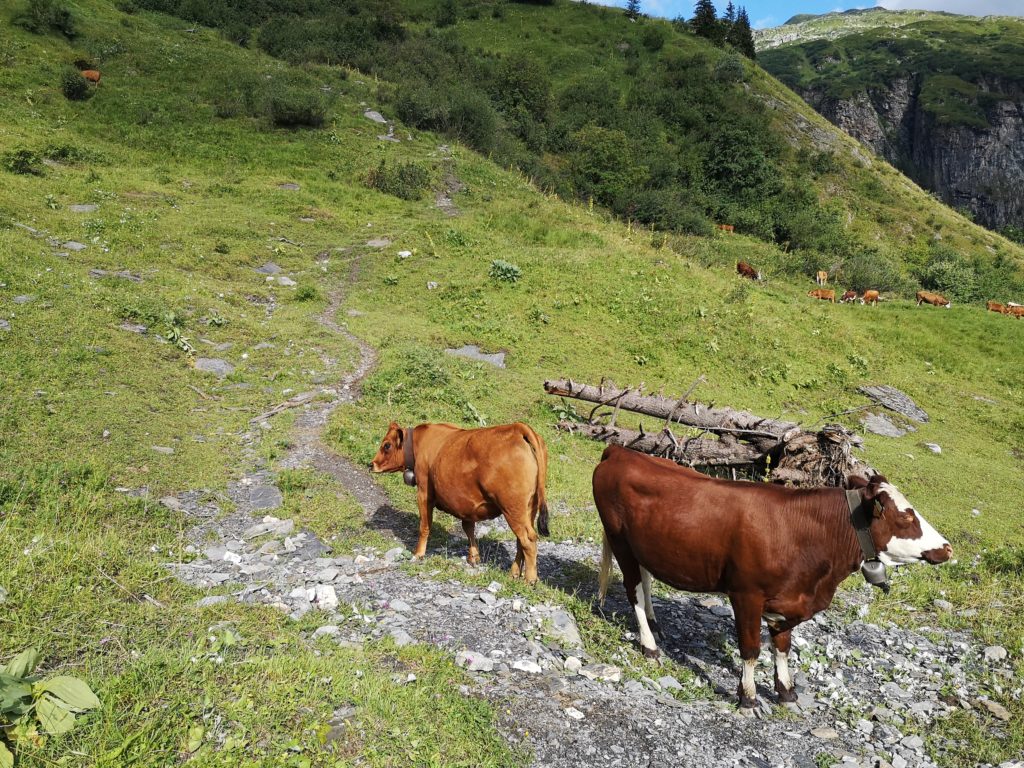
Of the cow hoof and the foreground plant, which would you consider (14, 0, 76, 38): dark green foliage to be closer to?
the foreground plant

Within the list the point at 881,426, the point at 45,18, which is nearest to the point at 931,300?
the point at 881,426

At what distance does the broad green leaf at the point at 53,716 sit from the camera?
12.5 feet

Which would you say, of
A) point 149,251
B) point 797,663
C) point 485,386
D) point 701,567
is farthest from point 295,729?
point 149,251

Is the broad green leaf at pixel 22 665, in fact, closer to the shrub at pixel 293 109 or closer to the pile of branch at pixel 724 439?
the pile of branch at pixel 724 439

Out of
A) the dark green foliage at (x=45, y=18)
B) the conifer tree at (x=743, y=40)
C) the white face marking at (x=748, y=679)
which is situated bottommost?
the white face marking at (x=748, y=679)

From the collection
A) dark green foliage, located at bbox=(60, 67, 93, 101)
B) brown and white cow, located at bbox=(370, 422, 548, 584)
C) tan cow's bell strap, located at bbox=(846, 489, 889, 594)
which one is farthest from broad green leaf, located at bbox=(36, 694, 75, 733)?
dark green foliage, located at bbox=(60, 67, 93, 101)

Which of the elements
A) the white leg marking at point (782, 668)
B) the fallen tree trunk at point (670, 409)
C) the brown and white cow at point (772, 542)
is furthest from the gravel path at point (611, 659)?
the fallen tree trunk at point (670, 409)

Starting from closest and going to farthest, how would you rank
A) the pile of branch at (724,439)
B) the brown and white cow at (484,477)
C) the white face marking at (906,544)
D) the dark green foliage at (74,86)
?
the white face marking at (906,544)
the brown and white cow at (484,477)
the pile of branch at (724,439)
the dark green foliage at (74,86)

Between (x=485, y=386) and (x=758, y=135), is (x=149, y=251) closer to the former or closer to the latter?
(x=485, y=386)

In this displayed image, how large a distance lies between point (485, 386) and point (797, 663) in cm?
1047

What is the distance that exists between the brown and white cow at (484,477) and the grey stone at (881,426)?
14908 mm

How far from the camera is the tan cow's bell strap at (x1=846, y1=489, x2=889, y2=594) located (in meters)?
5.53

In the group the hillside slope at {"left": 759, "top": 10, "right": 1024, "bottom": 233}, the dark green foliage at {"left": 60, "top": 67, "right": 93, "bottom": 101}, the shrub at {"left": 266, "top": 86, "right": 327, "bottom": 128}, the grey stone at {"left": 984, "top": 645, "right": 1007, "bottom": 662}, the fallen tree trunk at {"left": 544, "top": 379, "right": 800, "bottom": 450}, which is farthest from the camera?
the hillside slope at {"left": 759, "top": 10, "right": 1024, "bottom": 233}

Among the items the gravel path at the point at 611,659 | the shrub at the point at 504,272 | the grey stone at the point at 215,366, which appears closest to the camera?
the gravel path at the point at 611,659
